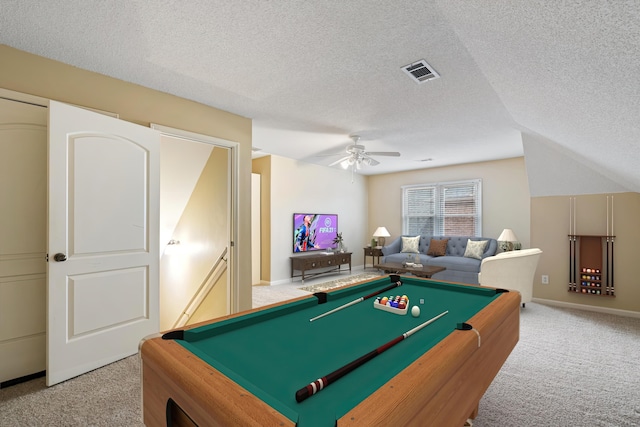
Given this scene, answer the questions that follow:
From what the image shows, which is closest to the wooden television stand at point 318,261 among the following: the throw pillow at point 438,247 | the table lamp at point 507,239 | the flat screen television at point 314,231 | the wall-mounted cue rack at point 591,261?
the flat screen television at point 314,231

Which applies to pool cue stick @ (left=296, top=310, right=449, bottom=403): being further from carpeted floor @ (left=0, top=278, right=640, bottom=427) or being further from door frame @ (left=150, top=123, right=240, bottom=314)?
door frame @ (left=150, top=123, right=240, bottom=314)

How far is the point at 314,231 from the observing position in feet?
21.6

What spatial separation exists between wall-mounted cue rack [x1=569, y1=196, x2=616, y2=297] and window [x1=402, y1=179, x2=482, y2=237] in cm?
206

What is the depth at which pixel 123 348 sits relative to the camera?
8.11ft

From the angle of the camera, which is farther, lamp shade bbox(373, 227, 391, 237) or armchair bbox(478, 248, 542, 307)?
lamp shade bbox(373, 227, 391, 237)

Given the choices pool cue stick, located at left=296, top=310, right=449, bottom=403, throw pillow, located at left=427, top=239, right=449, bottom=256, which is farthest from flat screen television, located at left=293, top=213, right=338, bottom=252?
pool cue stick, located at left=296, top=310, right=449, bottom=403

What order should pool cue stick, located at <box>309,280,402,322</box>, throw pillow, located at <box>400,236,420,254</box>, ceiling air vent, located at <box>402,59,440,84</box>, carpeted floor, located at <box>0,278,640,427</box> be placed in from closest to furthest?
pool cue stick, located at <box>309,280,402,322</box> < carpeted floor, located at <box>0,278,640,427</box> < ceiling air vent, located at <box>402,59,440,84</box> < throw pillow, located at <box>400,236,420,254</box>

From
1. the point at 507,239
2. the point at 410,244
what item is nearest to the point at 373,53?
the point at 507,239

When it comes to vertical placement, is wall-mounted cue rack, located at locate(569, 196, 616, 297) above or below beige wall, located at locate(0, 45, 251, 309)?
below

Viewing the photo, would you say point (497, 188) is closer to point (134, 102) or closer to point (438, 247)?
point (438, 247)

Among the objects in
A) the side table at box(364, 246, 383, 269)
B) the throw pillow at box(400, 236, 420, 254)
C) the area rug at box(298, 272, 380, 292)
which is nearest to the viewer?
the area rug at box(298, 272, 380, 292)

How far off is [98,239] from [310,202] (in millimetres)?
4565

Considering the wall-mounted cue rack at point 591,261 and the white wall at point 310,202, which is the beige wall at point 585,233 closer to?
the wall-mounted cue rack at point 591,261

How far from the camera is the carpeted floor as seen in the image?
1.79 m
